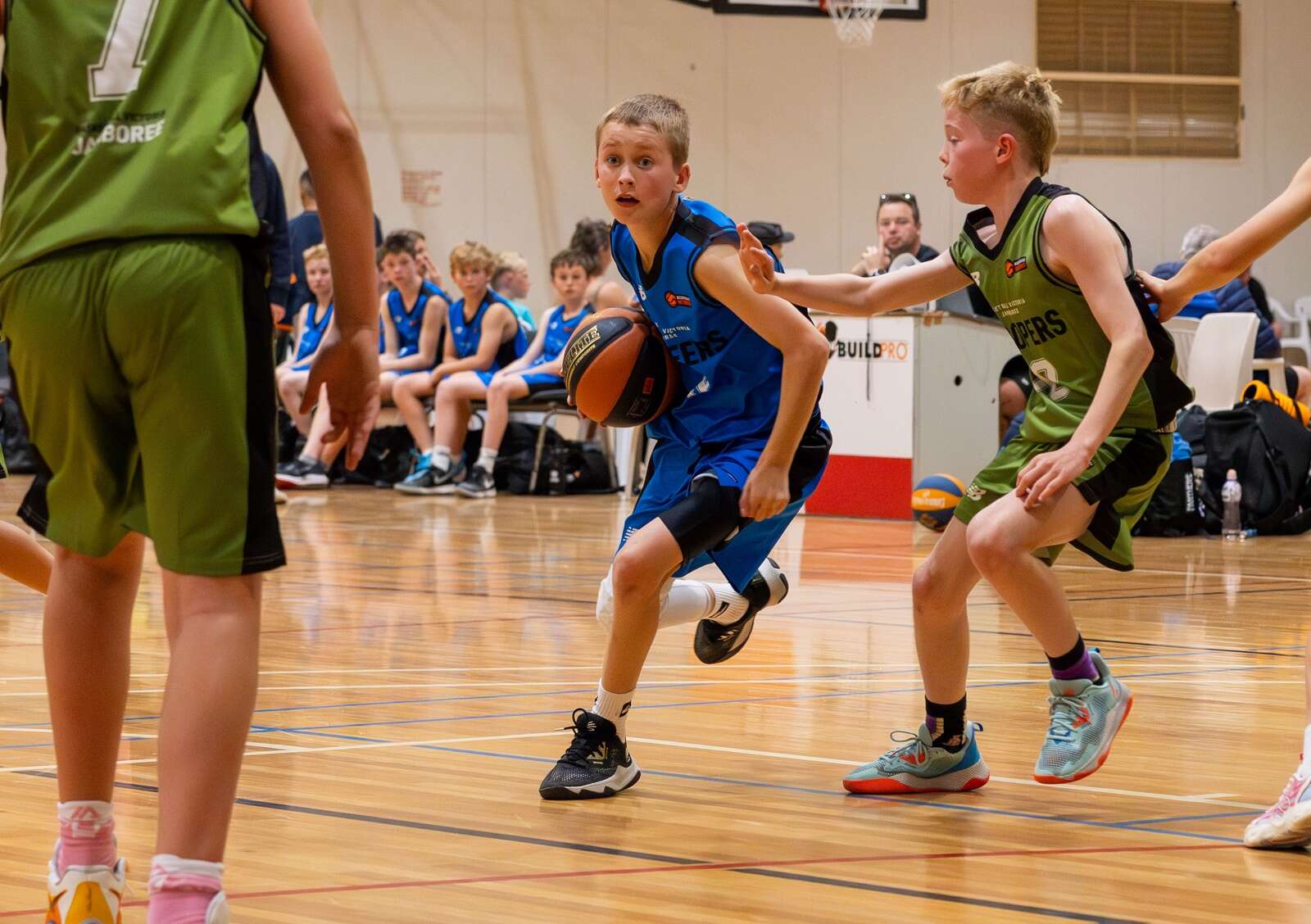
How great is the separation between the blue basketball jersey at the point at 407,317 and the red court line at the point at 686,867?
9.41m

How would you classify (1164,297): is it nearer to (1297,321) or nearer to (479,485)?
(479,485)

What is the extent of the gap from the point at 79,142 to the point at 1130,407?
6.50 ft

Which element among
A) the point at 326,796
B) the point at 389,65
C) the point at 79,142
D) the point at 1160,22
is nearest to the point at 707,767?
the point at 326,796

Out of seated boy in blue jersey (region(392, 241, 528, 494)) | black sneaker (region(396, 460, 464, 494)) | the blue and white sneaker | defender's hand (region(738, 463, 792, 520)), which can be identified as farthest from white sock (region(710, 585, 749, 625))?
black sneaker (region(396, 460, 464, 494))

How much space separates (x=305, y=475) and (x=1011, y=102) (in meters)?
8.91

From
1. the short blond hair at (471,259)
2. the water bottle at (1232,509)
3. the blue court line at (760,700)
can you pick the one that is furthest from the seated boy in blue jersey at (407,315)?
the blue court line at (760,700)

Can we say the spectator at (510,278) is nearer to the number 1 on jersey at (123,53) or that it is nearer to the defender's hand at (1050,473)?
the defender's hand at (1050,473)

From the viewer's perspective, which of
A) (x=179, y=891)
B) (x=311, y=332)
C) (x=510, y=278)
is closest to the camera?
(x=179, y=891)

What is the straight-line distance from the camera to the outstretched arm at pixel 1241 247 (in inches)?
115

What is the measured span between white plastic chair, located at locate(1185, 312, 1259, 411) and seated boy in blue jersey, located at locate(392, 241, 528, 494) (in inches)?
172

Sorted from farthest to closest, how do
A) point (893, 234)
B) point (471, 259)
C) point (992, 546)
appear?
point (471, 259)
point (893, 234)
point (992, 546)

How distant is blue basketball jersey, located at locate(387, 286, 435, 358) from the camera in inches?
467

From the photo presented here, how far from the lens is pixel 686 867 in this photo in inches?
102

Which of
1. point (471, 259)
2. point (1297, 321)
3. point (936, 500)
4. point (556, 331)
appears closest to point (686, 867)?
point (936, 500)
